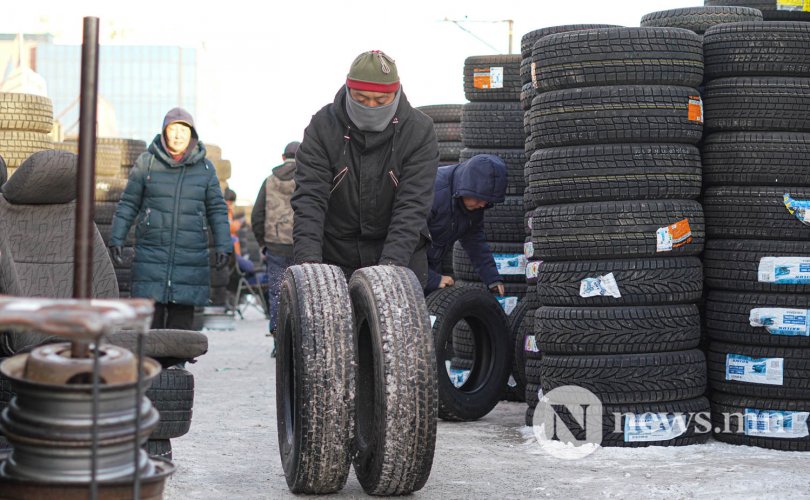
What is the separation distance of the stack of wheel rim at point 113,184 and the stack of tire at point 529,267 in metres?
4.06

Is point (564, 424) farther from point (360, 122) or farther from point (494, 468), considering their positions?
point (360, 122)

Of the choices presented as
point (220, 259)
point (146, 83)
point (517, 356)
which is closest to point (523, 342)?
point (517, 356)

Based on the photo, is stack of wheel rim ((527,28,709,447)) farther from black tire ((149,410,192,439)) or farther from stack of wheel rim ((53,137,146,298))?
stack of wheel rim ((53,137,146,298))

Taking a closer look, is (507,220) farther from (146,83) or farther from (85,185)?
(146,83)

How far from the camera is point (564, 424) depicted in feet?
20.8

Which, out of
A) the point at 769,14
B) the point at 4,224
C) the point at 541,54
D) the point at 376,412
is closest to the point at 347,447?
the point at 376,412

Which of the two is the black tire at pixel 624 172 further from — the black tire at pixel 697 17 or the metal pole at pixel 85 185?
the metal pole at pixel 85 185

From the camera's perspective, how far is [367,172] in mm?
5543

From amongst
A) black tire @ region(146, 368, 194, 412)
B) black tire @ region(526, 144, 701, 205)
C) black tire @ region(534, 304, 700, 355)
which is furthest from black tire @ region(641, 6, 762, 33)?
black tire @ region(146, 368, 194, 412)

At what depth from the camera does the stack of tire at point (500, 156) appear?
8141 millimetres

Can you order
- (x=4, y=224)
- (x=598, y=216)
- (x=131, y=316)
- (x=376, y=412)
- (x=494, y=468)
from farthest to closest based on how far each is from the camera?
(x=598, y=216)
(x=494, y=468)
(x=4, y=224)
(x=376, y=412)
(x=131, y=316)

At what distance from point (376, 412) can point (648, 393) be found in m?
2.13

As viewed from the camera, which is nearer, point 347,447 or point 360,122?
point 347,447

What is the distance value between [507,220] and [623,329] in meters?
2.18
